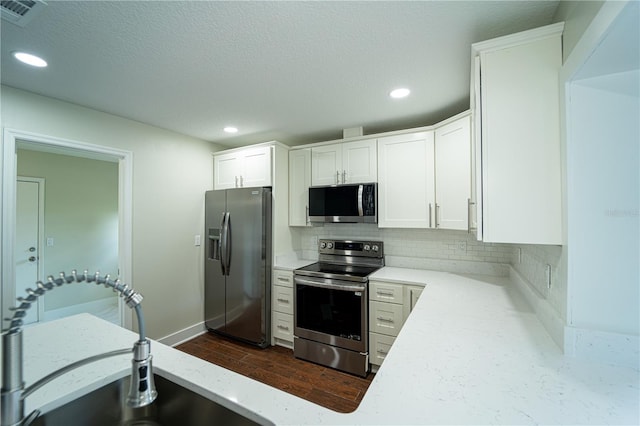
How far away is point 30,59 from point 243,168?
186 centimetres

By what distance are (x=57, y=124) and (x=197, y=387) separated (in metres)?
2.57

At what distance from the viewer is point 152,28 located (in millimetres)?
1334

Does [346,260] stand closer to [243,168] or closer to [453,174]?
[453,174]

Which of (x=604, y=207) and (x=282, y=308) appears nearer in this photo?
(x=604, y=207)

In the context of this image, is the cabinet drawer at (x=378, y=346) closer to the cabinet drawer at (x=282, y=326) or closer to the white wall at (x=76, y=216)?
the cabinet drawer at (x=282, y=326)

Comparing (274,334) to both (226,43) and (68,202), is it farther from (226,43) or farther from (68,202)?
(68,202)

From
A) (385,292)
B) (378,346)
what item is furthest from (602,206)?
(378,346)

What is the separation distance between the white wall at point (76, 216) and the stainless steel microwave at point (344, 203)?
3631 millimetres

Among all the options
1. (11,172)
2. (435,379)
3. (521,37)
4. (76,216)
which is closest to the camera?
(435,379)

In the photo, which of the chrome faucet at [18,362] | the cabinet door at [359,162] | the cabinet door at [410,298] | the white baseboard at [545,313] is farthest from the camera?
the cabinet door at [359,162]

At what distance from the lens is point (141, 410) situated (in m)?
0.90

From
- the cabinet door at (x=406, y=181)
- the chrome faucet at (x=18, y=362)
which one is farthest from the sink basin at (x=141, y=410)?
the cabinet door at (x=406, y=181)

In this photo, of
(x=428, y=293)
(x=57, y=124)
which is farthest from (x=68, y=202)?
(x=428, y=293)

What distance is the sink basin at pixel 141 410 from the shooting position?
0.79 meters
